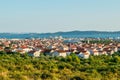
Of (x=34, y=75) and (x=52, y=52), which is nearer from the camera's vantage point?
(x=34, y=75)

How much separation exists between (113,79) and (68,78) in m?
2.42

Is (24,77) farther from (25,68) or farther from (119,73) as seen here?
(119,73)

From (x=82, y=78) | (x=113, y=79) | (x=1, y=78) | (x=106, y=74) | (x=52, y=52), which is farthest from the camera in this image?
(x=52, y=52)

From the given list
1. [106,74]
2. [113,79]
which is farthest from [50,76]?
[106,74]

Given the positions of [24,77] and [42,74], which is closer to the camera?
[24,77]

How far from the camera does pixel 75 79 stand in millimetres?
18062

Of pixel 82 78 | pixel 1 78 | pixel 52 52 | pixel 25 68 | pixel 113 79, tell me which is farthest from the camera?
pixel 52 52

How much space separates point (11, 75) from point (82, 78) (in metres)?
3.54

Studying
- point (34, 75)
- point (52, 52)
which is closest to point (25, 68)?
point (34, 75)

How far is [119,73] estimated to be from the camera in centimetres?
2284

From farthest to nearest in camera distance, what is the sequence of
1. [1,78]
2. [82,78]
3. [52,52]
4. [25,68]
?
[52,52] → [25,68] → [82,78] → [1,78]

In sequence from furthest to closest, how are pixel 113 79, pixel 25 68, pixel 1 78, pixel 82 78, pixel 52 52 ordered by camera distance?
pixel 52 52 < pixel 25 68 < pixel 113 79 < pixel 82 78 < pixel 1 78

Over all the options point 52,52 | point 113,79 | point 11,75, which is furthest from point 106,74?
point 52,52

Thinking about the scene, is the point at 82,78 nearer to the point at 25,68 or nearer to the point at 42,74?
the point at 42,74
